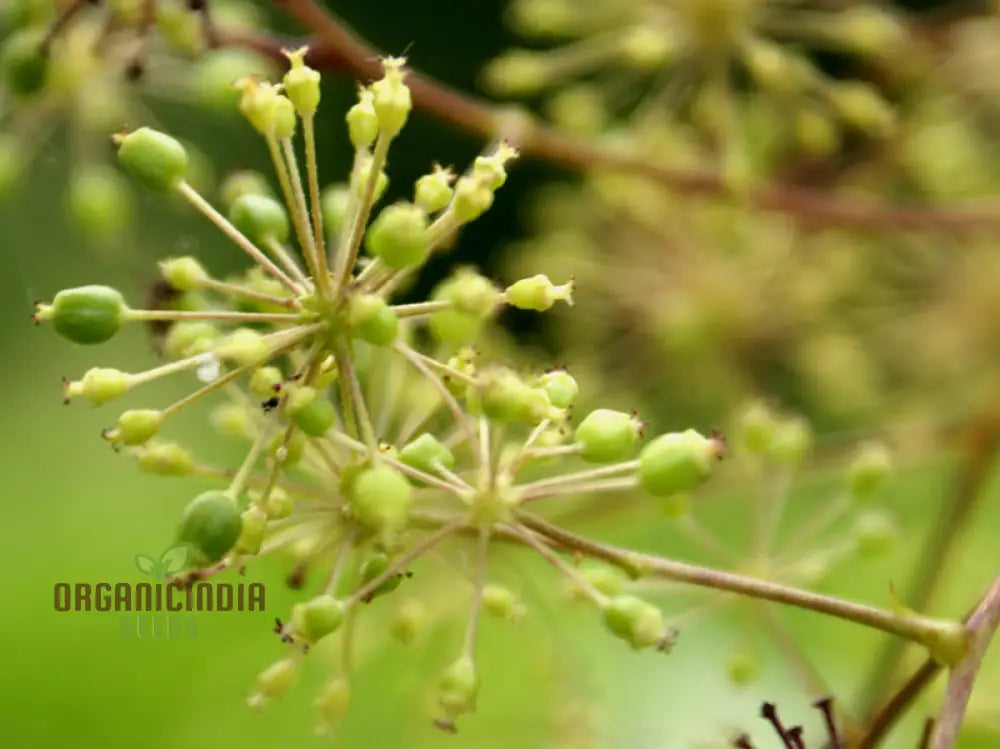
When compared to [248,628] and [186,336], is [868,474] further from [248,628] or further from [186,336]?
[248,628]

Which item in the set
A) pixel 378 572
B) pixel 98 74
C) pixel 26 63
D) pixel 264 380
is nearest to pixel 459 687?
pixel 378 572

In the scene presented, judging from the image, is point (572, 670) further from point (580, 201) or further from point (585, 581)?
point (580, 201)

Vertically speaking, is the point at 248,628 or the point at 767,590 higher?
A: the point at 767,590

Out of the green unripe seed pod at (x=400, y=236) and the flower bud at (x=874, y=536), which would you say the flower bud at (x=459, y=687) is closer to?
the green unripe seed pod at (x=400, y=236)

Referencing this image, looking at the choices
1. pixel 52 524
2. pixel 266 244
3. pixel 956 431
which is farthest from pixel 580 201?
pixel 266 244

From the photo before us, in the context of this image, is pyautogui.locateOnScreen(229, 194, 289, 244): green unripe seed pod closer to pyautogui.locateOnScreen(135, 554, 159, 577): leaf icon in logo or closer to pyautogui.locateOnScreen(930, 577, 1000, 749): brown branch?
pyautogui.locateOnScreen(135, 554, 159, 577): leaf icon in logo

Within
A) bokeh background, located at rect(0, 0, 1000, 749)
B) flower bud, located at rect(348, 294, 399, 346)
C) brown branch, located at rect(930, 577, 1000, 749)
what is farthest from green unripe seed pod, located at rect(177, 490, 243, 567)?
bokeh background, located at rect(0, 0, 1000, 749)

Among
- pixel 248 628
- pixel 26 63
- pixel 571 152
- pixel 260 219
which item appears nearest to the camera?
pixel 260 219
